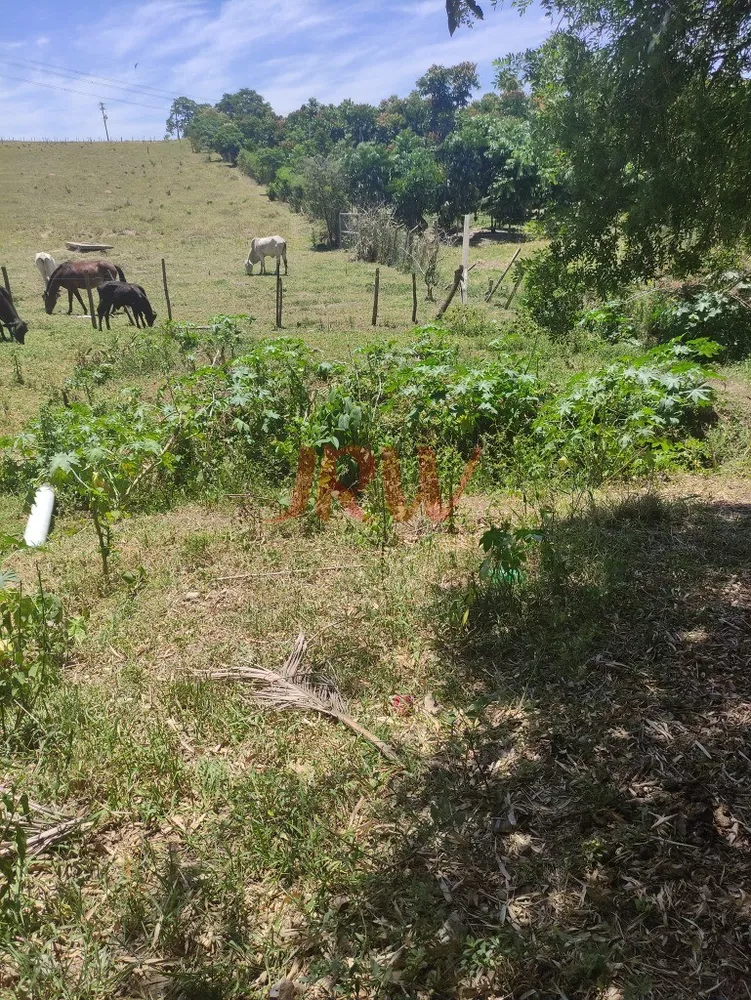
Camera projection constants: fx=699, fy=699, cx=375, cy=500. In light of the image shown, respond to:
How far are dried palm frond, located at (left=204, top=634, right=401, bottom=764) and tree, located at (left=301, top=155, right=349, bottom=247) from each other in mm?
30653

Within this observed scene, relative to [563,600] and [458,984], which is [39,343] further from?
[458,984]

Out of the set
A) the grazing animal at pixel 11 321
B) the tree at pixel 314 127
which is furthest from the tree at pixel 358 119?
the grazing animal at pixel 11 321

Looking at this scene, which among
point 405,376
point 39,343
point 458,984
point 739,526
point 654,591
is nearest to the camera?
point 458,984

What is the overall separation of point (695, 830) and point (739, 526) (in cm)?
260

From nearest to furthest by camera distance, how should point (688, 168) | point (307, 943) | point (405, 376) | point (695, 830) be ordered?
point (307, 943), point (695, 830), point (688, 168), point (405, 376)

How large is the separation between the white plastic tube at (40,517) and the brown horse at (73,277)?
13870mm

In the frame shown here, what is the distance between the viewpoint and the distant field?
14.3 meters

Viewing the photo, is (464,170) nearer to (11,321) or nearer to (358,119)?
(11,321)

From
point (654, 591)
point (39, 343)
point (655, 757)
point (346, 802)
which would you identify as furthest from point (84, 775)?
point (39, 343)

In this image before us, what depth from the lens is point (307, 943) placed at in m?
2.16

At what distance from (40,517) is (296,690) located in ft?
11.8

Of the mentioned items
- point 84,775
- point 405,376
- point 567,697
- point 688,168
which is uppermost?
point 688,168

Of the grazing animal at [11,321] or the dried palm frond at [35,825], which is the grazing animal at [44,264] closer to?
the grazing animal at [11,321]

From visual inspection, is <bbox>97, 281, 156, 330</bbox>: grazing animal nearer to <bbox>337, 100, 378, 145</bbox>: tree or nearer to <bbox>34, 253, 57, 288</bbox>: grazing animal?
<bbox>34, 253, 57, 288</bbox>: grazing animal
